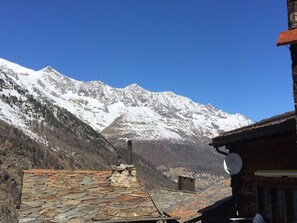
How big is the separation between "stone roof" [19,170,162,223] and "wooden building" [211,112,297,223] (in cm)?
314

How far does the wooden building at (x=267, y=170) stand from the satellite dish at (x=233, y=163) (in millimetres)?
169

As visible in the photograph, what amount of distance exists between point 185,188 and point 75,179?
13296 millimetres

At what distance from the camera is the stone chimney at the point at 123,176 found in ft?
51.0

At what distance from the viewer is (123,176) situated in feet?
51.2

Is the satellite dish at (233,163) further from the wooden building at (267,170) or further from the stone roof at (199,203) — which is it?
the stone roof at (199,203)

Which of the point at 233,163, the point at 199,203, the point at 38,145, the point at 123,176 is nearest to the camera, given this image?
the point at 233,163

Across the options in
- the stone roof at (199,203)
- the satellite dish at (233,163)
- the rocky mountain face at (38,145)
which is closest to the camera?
the satellite dish at (233,163)

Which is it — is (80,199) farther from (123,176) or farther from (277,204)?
(277,204)

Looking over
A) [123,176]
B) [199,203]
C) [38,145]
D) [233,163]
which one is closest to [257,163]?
[233,163]

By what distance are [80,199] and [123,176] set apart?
198cm

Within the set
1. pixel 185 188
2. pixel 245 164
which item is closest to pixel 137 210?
pixel 245 164

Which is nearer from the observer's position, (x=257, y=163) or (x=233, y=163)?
(x=257, y=163)

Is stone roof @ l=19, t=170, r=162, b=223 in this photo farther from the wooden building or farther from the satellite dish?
the wooden building

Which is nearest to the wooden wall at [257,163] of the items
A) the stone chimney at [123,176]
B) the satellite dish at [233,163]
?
the satellite dish at [233,163]
